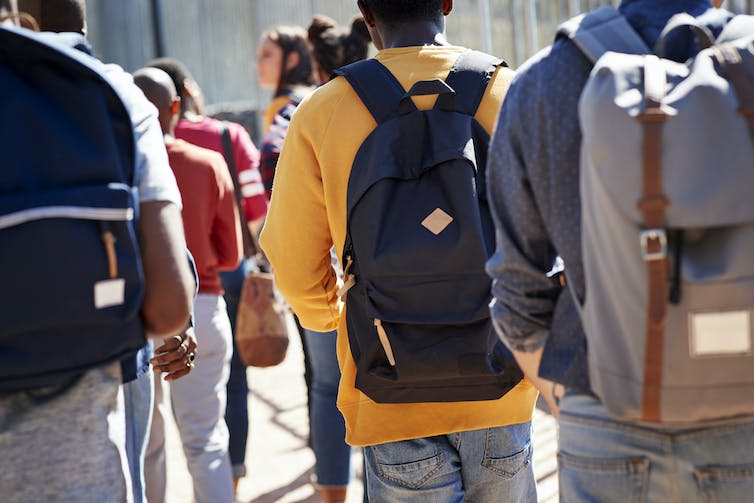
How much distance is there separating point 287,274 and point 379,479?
24.3 inches

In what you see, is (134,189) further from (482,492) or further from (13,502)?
(482,492)

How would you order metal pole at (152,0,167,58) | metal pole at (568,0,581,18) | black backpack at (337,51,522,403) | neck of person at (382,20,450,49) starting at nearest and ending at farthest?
black backpack at (337,51,522,403), neck of person at (382,20,450,49), metal pole at (568,0,581,18), metal pole at (152,0,167,58)

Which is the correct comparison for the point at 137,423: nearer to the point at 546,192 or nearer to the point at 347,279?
the point at 347,279

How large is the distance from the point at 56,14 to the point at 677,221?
6.59 feet

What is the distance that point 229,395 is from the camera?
16.9 ft

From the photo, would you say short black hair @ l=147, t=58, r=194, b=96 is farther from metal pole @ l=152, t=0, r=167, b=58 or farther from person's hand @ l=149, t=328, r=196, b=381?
metal pole @ l=152, t=0, r=167, b=58

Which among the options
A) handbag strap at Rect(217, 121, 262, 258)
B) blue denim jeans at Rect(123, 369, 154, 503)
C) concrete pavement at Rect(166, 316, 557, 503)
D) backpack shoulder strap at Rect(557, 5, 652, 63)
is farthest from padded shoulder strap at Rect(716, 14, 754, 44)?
handbag strap at Rect(217, 121, 262, 258)

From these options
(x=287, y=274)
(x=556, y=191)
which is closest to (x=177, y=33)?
(x=287, y=274)

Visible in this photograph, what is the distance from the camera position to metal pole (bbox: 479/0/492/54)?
695 cm

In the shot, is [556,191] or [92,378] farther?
[92,378]

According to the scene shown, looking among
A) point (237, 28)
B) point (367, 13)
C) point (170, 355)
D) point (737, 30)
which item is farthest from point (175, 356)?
point (237, 28)

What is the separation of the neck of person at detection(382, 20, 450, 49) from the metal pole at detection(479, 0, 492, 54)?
4.14 metres

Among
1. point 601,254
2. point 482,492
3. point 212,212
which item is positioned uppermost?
point 601,254

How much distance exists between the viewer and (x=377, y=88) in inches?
105
